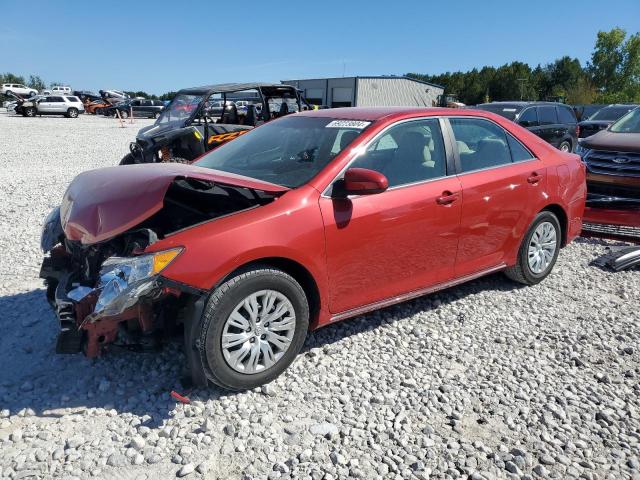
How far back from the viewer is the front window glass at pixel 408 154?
12.2 ft

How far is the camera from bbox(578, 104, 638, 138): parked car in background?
17531 mm

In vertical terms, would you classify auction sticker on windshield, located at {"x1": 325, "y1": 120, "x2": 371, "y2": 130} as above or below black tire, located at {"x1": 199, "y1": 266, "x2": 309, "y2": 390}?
above

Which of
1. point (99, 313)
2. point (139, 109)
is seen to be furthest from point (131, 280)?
point (139, 109)

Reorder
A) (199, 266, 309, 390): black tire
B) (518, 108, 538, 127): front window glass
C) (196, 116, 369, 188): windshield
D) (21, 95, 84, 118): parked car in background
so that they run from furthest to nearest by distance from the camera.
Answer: (21, 95, 84, 118): parked car in background, (518, 108, 538, 127): front window glass, (196, 116, 369, 188): windshield, (199, 266, 309, 390): black tire

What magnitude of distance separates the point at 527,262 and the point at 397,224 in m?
1.81

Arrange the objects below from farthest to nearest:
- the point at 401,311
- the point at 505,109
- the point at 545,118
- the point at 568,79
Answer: the point at 568,79
the point at 545,118
the point at 505,109
the point at 401,311

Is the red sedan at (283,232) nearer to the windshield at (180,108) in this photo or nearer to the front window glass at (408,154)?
the front window glass at (408,154)

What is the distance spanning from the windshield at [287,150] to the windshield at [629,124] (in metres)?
6.08

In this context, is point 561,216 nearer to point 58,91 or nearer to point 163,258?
point 163,258

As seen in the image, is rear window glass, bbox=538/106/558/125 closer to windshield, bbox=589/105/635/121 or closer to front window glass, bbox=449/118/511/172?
windshield, bbox=589/105/635/121

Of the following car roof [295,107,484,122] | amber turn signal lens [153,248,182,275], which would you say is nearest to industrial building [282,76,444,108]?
car roof [295,107,484,122]

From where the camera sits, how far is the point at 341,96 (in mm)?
52906

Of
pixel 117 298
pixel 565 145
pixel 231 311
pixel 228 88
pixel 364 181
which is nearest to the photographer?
pixel 117 298

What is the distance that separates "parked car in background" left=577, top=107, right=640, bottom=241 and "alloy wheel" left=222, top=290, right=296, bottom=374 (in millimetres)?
4904
